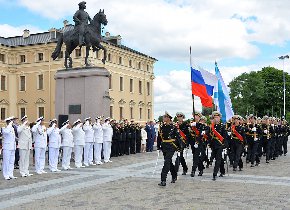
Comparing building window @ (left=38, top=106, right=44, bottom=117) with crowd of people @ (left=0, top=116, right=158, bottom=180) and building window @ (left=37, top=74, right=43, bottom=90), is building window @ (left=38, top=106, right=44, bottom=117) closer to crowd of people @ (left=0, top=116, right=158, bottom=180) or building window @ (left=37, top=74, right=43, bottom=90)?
building window @ (left=37, top=74, right=43, bottom=90)

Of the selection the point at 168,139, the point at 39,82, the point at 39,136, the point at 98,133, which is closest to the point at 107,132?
the point at 98,133

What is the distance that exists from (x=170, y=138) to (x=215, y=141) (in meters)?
1.85

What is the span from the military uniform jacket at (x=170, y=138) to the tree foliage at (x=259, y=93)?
6454 cm

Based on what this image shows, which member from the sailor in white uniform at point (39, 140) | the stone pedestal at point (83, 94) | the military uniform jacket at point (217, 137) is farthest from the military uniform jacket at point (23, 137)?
the stone pedestal at point (83, 94)

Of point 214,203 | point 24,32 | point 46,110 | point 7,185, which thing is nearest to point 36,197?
point 7,185

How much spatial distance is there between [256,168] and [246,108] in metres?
61.3

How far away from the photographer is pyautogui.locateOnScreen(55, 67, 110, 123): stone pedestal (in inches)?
793

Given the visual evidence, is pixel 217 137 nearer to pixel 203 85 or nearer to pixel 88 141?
pixel 203 85

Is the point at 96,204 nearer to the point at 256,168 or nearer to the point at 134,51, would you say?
the point at 256,168

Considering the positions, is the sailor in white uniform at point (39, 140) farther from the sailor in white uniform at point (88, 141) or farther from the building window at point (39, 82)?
the building window at point (39, 82)

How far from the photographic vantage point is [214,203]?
28.6 ft

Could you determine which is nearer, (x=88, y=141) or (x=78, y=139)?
(x=78, y=139)

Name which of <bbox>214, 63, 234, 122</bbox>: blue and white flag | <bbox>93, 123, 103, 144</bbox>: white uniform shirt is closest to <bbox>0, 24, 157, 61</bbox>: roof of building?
<bbox>93, 123, 103, 144</bbox>: white uniform shirt

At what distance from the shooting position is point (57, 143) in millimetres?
15375
